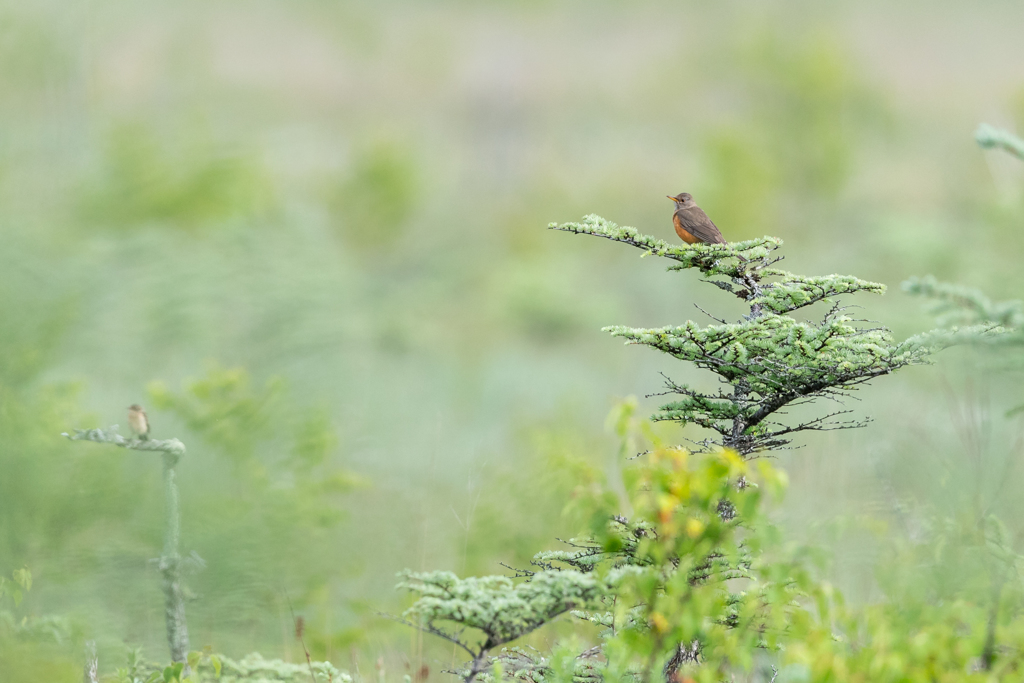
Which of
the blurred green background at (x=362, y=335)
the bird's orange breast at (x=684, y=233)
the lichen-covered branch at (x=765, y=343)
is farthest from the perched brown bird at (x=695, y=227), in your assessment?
the blurred green background at (x=362, y=335)

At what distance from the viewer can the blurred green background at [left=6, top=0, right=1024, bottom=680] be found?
5.27m

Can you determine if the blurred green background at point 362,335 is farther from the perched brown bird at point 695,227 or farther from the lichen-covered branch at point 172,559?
the perched brown bird at point 695,227

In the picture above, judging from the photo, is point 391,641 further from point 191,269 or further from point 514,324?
point 514,324

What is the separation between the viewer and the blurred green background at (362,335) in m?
5.27

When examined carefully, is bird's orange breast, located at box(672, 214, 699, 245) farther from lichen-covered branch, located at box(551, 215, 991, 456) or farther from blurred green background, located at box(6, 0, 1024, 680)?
blurred green background, located at box(6, 0, 1024, 680)

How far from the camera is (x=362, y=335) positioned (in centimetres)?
1287

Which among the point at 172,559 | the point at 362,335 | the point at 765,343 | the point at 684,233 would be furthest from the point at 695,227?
the point at 362,335

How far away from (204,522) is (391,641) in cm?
192

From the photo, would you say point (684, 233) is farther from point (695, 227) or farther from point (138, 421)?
point (138, 421)

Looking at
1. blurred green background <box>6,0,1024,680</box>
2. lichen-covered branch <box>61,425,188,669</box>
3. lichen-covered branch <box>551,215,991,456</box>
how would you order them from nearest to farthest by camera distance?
lichen-covered branch <box>551,215,991,456</box>, lichen-covered branch <box>61,425,188,669</box>, blurred green background <box>6,0,1024,680</box>

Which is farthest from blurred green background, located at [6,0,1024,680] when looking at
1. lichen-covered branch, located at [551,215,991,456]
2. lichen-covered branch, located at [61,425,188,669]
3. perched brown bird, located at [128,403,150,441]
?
perched brown bird, located at [128,403,150,441]

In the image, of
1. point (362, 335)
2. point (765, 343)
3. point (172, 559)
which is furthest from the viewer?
point (362, 335)

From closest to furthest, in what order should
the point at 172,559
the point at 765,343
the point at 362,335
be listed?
the point at 765,343
the point at 172,559
the point at 362,335

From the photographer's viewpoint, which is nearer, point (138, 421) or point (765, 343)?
point (765, 343)
